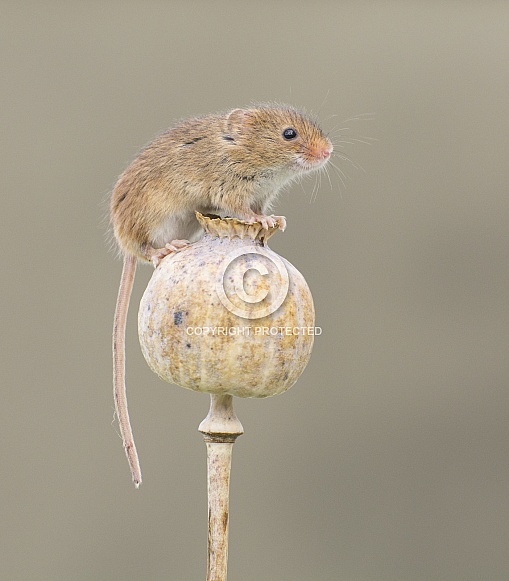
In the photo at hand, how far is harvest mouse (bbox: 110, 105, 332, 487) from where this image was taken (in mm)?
2348

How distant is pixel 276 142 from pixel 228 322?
71cm

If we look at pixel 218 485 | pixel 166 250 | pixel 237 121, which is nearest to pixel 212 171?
pixel 237 121

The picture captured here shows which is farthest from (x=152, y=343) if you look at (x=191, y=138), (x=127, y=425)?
(x=191, y=138)

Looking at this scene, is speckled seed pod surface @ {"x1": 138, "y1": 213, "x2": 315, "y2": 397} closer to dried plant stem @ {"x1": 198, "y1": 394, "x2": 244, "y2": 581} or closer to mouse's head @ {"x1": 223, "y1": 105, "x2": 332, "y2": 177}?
dried plant stem @ {"x1": 198, "y1": 394, "x2": 244, "y2": 581}

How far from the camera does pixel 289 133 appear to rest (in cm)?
235

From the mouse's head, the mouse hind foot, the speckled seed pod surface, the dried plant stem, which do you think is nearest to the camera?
the speckled seed pod surface

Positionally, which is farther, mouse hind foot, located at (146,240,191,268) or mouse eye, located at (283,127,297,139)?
mouse eye, located at (283,127,297,139)

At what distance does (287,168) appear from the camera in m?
2.37

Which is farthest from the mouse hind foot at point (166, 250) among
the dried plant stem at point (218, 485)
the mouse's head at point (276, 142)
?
the dried plant stem at point (218, 485)

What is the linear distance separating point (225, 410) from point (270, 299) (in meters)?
0.35

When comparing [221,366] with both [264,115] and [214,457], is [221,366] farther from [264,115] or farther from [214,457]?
[264,115]

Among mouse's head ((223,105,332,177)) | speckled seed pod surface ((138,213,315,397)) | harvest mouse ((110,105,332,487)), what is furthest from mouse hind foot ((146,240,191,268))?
mouse's head ((223,105,332,177))

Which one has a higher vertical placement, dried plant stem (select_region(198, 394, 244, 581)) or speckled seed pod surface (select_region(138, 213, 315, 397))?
speckled seed pod surface (select_region(138, 213, 315, 397))

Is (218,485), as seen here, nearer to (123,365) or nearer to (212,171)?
(123,365)
